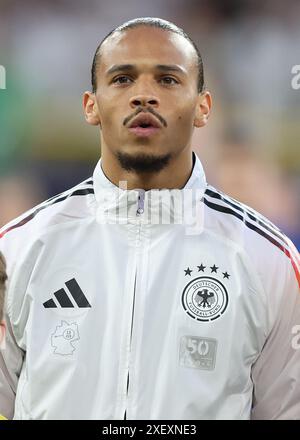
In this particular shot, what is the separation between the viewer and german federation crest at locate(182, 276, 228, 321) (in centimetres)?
130

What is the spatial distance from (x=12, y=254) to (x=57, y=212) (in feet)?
0.42

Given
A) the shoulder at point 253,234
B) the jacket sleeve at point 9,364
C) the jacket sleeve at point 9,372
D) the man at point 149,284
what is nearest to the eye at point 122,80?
the man at point 149,284

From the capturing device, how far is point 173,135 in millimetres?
1335

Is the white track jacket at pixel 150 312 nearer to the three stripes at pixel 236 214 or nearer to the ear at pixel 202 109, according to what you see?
the three stripes at pixel 236 214

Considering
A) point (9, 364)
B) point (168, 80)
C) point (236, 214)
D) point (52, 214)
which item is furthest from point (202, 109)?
point (9, 364)

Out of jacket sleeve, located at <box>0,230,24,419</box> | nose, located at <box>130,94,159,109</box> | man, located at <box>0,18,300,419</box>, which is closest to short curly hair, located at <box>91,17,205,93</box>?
man, located at <box>0,18,300,419</box>

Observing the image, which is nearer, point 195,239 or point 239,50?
point 195,239

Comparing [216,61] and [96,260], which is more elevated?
[216,61]

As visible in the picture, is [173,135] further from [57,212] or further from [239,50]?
[239,50]

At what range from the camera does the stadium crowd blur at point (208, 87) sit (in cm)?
163

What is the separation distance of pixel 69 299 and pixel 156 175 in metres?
0.31

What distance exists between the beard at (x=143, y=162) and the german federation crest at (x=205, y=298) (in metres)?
0.24
